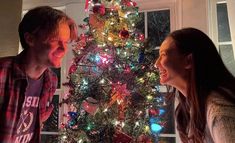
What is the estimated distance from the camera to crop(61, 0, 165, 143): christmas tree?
1904 millimetres

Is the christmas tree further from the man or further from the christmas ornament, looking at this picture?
the man

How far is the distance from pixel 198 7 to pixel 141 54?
0.86 metres

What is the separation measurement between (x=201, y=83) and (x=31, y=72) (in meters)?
0.87

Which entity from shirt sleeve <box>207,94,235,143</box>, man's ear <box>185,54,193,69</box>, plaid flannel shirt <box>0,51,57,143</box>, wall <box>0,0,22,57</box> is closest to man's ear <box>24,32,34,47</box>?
plaid flannel shirt <box>0,51,57,143</box>

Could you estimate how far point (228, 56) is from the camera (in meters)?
2.27

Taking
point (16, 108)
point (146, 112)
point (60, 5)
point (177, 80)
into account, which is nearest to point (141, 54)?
point (146, 112)

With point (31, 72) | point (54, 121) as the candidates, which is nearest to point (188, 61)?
point (31, 72)

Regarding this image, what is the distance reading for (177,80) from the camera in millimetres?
1329

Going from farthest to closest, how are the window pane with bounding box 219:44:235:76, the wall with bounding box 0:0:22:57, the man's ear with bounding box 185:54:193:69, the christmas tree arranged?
the wall with bounding box 0:0:22:57 → the window pane with bounding box 219:44:235:76 → the christmas tree → the man's ear with bounding box 185:54:193:69

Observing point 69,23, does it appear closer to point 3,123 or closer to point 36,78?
point 36,78

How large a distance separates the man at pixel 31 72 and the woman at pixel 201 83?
58 centimetres

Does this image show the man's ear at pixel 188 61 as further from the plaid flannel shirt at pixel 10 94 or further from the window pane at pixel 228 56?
the window pane at pixel 228 56

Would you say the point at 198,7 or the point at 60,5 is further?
the point at 60,5

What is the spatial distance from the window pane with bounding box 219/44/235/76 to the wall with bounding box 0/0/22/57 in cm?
195
